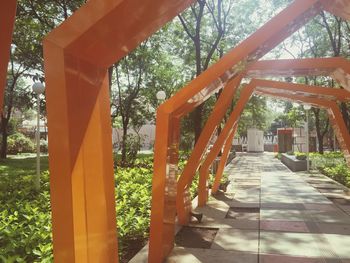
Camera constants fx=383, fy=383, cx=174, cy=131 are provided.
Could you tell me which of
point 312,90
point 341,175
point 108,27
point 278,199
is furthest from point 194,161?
point 341,175

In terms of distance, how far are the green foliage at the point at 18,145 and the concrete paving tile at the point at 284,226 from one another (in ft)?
109

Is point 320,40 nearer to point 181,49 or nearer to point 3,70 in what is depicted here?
point 181,49

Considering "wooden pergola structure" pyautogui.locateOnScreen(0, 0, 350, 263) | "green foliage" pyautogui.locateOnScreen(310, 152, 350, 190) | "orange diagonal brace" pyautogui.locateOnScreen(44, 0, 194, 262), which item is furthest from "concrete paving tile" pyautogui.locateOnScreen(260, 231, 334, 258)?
"green foliage" pyautogui.locateOnScreen(310, 152, 350, 190)

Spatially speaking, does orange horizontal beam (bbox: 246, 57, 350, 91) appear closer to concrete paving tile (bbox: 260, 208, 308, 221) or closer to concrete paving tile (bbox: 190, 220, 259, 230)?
concrete paving tile (bbox: 260, 208, 308, 221)

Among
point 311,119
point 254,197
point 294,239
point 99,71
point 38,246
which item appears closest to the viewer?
point 99,71

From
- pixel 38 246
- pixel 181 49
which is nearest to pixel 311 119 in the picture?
pixel 181 49

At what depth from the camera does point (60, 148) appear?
2854 millimetres

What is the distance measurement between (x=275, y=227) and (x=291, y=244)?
1361 mm

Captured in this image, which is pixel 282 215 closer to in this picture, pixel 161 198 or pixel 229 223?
pixel 229 223

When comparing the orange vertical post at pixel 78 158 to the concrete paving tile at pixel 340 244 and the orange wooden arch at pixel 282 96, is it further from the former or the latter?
the orange wooden arch at pixel 282 96

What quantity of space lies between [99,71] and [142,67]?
19887 millimetres

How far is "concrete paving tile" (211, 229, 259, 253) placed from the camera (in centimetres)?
691

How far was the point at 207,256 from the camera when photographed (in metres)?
6.45

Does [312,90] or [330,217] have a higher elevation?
[312,90]
